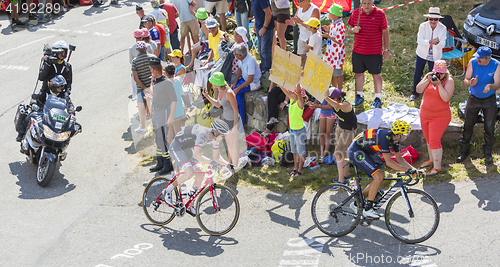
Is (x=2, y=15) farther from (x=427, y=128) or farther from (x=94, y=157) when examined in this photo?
(x=427, y=128)

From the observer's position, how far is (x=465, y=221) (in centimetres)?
630

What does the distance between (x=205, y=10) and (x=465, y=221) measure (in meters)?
8.11

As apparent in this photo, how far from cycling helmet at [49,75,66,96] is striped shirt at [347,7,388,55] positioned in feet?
18.3

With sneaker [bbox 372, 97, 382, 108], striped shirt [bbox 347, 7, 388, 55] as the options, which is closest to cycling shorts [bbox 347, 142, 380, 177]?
sneaker [bbox 372, 97, 382, 108]

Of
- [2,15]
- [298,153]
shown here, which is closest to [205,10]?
[298,153]

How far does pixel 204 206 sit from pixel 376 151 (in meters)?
2.57

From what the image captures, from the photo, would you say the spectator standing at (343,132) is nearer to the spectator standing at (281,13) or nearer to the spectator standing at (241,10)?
the spectator standing at (281,13)

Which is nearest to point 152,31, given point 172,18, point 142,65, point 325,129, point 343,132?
point 172,18

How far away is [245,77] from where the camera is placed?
9383mm

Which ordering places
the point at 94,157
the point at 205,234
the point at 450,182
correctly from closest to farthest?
the point at 205,234 < the point at 450,182 < the point at 94,157

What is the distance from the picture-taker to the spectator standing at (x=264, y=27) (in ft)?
31.0

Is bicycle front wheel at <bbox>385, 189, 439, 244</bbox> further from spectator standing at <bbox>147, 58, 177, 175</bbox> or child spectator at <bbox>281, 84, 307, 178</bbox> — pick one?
spectator standing at <bbox>147, 58, 177, 175</bbox>

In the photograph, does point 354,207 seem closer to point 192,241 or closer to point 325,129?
point 325,129

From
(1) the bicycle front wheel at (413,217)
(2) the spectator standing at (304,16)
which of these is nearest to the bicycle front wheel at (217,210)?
(1) the bicycle front wheel at (413,217)
